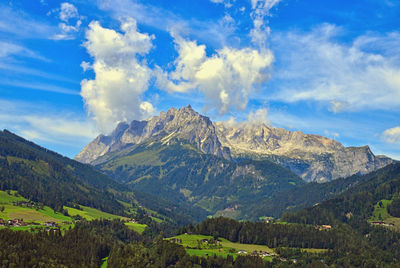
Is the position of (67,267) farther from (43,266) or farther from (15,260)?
(15,260)

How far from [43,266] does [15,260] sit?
526 inches

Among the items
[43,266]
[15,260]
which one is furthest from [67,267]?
[15,260]

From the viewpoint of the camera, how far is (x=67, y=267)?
7835 inches

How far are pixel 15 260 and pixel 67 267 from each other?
24015mm

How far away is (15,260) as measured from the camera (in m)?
194

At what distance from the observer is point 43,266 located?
194125 mm

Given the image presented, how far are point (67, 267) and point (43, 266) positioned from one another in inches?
439
